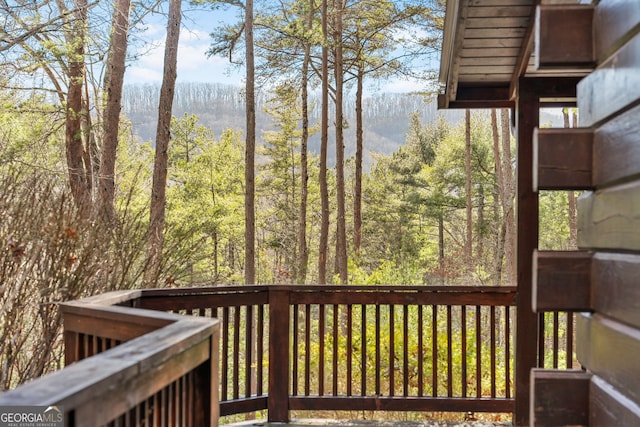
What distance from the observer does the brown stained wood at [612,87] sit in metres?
1.30

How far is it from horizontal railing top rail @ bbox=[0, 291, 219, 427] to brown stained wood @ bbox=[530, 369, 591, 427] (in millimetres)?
1088

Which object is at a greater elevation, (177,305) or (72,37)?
(72,37)

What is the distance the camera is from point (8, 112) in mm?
10547

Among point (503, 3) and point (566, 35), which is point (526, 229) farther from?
point (566, 35)

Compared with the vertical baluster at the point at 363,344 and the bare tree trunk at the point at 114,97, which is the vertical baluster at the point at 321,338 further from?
the bare tree trunk at the point at 114,97

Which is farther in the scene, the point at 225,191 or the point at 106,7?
the point at 225,191

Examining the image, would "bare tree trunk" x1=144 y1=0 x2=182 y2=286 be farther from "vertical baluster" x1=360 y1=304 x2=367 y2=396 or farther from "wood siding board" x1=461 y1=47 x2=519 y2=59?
"wood siding board" x1=461 y1=47 x2=519 y2=59

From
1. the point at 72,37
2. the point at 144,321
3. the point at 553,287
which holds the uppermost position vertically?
the point at 72,37

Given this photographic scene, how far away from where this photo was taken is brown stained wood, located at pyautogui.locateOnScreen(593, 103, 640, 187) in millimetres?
1306

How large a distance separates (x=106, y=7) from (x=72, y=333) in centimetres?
838

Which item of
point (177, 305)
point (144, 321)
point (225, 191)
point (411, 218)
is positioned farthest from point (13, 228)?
point (411, 218)

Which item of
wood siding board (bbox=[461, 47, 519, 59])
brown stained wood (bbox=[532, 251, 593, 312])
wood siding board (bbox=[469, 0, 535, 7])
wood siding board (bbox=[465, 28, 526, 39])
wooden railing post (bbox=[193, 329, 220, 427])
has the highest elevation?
wood siding board (bbox=[469, 0, 535, 7])

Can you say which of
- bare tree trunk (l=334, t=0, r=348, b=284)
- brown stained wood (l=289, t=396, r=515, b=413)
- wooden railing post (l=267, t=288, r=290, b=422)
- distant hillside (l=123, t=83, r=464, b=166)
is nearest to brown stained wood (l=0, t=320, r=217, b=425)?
wooden railing post (l=267, t=288, r=290, b=422)

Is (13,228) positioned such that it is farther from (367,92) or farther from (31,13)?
(367,92)
